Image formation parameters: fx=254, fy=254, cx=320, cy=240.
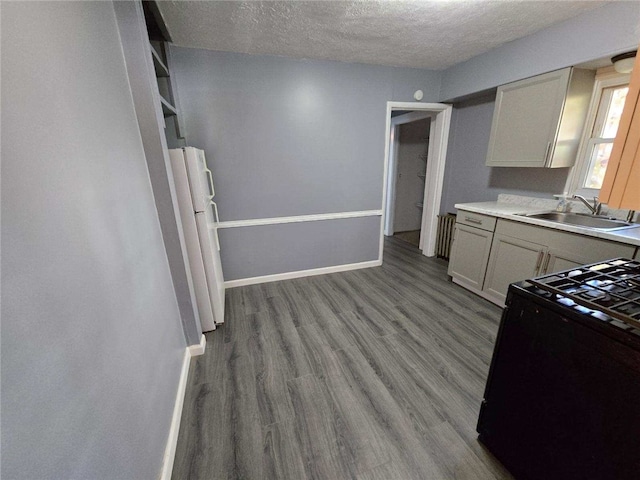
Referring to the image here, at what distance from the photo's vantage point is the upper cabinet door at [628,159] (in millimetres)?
695

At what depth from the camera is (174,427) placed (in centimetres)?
136

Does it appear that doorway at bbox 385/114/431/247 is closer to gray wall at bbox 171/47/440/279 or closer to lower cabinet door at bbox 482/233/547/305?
gray wall at bbox 171/47/440/279

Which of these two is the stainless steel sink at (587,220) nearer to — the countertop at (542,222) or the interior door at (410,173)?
the countertop at (542,222)

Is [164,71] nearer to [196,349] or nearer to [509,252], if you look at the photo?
[196,349]

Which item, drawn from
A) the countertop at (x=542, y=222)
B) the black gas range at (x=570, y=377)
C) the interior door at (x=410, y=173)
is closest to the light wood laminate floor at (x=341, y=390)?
the black gas range at (x=570, y=377)

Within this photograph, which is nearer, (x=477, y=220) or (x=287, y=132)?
(x=477, y=220)

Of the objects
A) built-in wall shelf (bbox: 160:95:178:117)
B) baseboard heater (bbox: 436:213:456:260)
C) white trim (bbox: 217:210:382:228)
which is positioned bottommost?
baseboard heater (bbox: 436:213:456:260)

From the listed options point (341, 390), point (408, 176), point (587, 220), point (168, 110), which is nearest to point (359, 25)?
point (168, 110)

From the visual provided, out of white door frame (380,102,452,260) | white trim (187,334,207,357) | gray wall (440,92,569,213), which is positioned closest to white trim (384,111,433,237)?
white door frame (380,102,452,260)

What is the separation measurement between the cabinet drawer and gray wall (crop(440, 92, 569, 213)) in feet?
2.09

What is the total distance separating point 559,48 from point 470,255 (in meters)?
1.86

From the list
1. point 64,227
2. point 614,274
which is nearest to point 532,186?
point 614,274

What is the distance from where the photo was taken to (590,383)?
2.85 feet

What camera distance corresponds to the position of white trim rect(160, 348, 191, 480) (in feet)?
3.86
